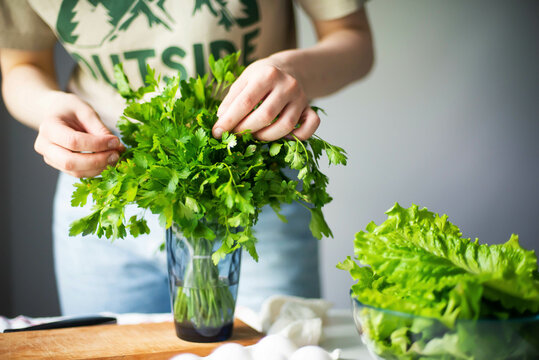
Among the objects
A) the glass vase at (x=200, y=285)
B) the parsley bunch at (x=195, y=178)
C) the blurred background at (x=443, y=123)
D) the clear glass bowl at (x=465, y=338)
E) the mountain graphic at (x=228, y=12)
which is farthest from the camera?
the blurred background at (x=443, y=123)

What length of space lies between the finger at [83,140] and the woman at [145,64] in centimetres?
7

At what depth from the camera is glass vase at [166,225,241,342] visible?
719 millimetres

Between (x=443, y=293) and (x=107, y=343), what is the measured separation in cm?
51

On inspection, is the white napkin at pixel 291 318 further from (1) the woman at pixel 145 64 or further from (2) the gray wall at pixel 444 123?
(2) the gray wall at pixel 444 123

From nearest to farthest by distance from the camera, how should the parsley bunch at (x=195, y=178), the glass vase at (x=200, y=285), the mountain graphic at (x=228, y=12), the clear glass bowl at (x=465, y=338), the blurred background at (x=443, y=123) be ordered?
the clear glass bowl at (x=465, y=338), the parsley bunch at (x=195, y=178), the glass vase at (x=200, y=285), the mountain graphic at (x=228, y=12), the blurred background at (x=443, y=123)

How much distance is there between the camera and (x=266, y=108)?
0.68m

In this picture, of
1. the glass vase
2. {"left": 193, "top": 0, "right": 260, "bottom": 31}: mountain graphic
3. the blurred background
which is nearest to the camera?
the glass vase

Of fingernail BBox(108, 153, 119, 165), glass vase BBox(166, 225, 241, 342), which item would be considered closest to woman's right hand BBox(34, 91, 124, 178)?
fingernail BBox(108, 153, 119, 165)

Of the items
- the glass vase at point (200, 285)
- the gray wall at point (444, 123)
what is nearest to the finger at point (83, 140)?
the glass vase at point (200, 285)

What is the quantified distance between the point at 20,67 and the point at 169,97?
1.90 ft

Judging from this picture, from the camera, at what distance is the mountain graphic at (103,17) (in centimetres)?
95

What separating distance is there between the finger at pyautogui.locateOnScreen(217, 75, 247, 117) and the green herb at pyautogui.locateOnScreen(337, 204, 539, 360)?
26cm

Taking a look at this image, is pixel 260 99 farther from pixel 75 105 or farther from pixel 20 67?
pixel 20 67

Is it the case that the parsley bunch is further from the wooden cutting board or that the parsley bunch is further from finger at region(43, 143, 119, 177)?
the wooden cutting board
